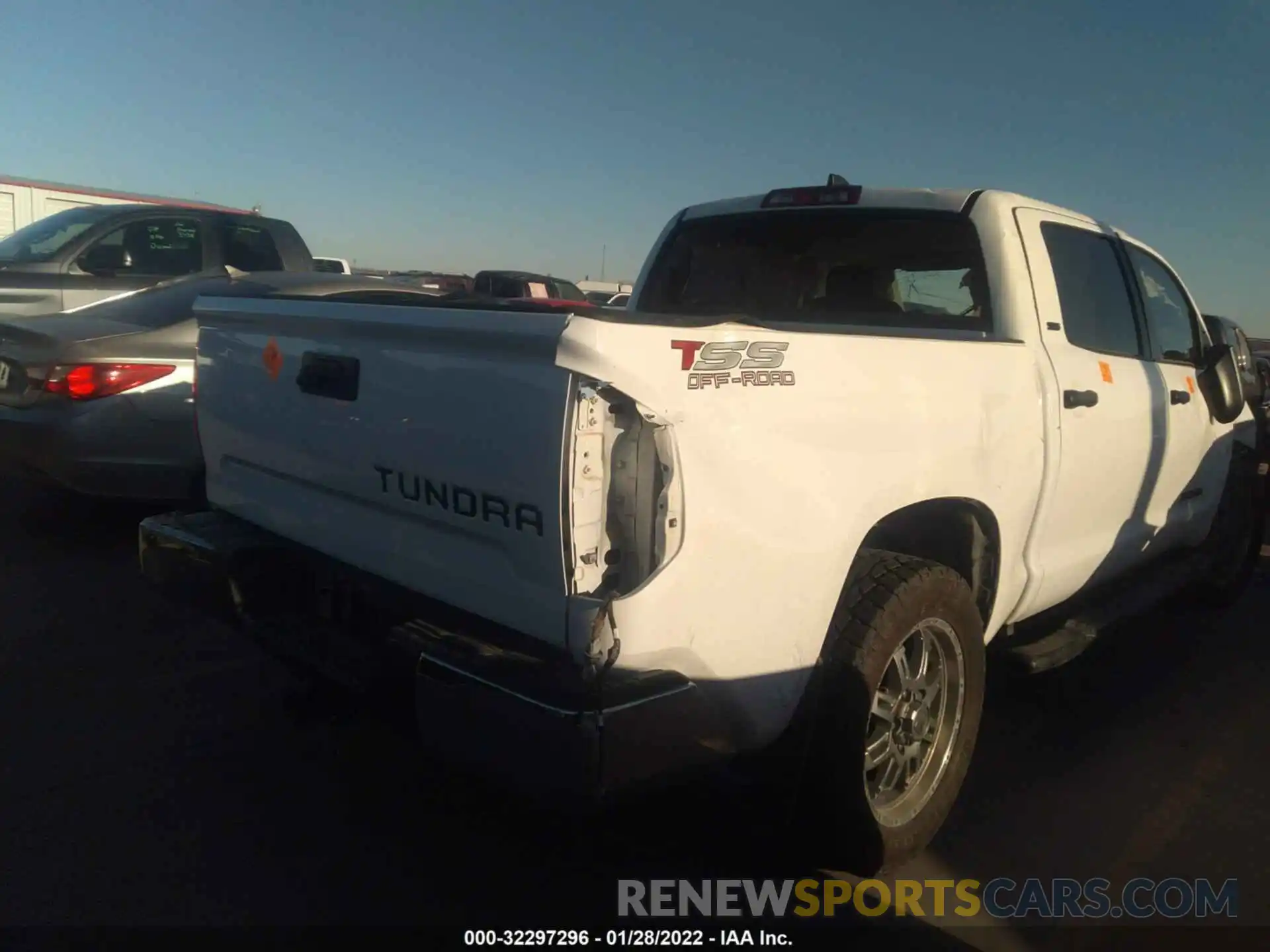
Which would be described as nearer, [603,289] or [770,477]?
[770,477]

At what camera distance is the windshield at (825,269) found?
3.79 metres

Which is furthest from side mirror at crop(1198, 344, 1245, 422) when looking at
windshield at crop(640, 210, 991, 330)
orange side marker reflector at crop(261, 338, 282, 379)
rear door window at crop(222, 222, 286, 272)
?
rear door window at crop(222, 222, 286, 272)

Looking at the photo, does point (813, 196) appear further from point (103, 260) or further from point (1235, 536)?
point (103, 260)

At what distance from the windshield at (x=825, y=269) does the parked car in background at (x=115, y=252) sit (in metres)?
4.65

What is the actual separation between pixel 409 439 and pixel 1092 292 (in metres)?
2.86

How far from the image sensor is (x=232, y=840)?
298 centimetres

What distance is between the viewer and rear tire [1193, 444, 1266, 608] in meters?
5.39

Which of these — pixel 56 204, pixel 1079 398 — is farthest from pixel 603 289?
pixel 1079 398

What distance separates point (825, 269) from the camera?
4152 millimetres

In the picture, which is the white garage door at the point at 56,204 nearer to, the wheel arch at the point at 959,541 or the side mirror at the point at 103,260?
the side mirror at the point at 103,260

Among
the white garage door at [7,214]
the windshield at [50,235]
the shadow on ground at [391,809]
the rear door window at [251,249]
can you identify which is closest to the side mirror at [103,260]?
the windshield at [50,235]

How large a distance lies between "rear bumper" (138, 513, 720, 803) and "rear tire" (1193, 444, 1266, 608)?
13.9ft

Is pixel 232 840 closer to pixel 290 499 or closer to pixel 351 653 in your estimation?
pixel 351 653

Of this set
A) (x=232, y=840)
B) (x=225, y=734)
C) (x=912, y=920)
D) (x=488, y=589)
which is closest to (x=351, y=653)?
(x=488, y=589)
